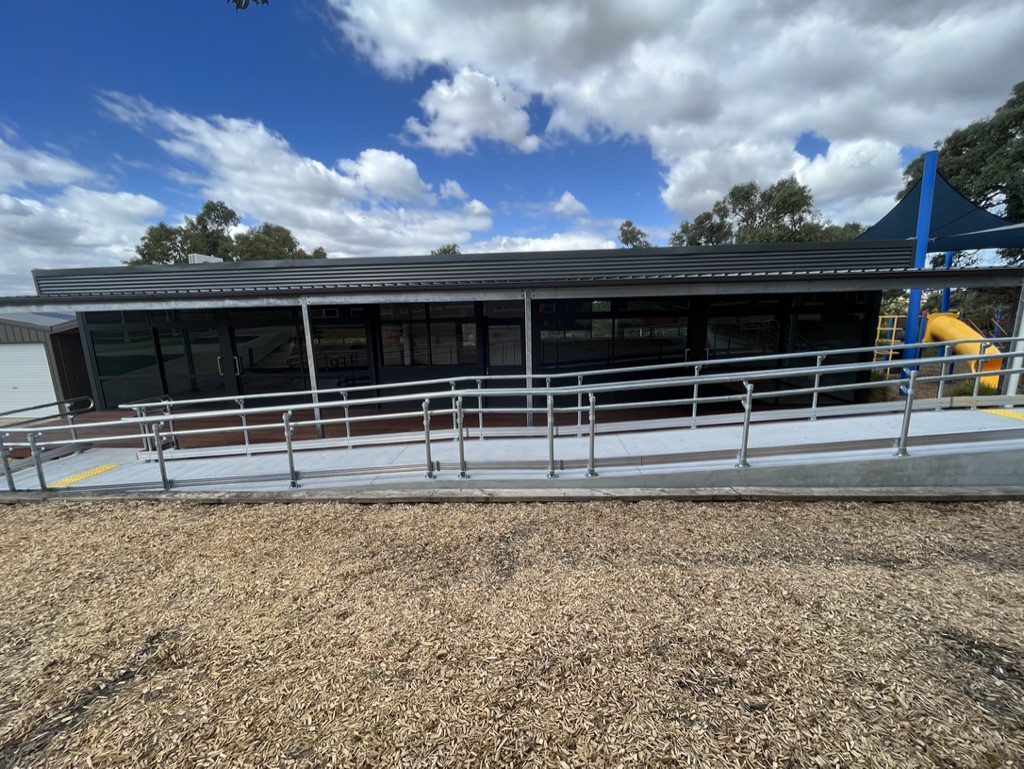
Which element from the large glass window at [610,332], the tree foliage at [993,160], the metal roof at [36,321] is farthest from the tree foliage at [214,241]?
the tree foliage at [993,160]

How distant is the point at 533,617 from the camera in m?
2.48

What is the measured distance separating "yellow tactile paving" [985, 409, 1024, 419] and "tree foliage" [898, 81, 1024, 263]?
22245 millimetres

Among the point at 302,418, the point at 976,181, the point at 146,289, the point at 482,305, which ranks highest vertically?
the point at 976,181

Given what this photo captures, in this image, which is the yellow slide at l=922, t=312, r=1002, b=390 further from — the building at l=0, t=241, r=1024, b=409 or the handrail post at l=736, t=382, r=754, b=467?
the handrail post at l=736, t=382, r=754, b=467

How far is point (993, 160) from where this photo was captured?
21.7 metres

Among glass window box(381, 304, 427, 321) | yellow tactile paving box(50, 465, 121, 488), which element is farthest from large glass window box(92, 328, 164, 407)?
glass window box(381, 304, 427, 321)

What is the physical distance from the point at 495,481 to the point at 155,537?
9.70ft

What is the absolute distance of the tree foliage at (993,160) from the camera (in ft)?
68.6

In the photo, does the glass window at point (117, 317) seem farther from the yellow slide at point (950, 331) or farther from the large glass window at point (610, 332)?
the yellow slide at point (950, 331)

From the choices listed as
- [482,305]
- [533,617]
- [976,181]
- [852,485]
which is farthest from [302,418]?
[976,181]

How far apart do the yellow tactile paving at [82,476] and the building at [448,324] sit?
12.7ft

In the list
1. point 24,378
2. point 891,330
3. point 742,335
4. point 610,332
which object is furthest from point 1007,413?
point 24,378

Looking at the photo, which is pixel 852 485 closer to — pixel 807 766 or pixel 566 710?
pixel 807 766

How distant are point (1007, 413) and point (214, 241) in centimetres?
5572
